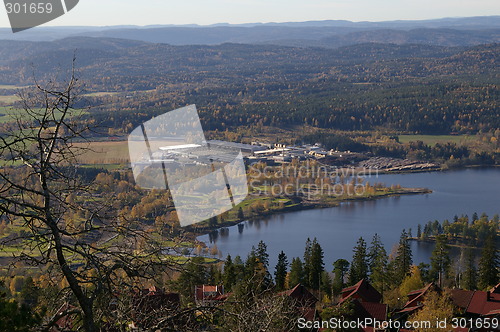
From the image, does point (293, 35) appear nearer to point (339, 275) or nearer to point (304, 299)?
point (339, 275)

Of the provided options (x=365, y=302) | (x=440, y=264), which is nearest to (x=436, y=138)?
(x=440, y=264)

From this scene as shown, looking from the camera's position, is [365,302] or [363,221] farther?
[363,221]

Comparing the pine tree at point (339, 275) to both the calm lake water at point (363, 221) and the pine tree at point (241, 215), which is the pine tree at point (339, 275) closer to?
the calm lake water at point (363, 221)

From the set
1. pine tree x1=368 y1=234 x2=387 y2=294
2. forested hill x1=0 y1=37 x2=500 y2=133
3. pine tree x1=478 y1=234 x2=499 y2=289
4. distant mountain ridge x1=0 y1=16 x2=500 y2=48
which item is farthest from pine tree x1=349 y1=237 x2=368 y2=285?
distant mountain ridge x1=0 y1=16 x2=500 y2=48

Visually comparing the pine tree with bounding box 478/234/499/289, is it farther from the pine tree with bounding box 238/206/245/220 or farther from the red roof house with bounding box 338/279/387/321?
the pine tree with bounding box 238/206/245/220

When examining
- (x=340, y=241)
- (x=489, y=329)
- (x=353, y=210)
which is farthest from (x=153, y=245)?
(x=353, y=210)

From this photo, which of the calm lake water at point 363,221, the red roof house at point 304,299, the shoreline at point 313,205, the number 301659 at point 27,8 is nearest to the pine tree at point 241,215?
the shoreline at point 313,205

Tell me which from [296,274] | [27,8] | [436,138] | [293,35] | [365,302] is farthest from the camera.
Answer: [293,35]
